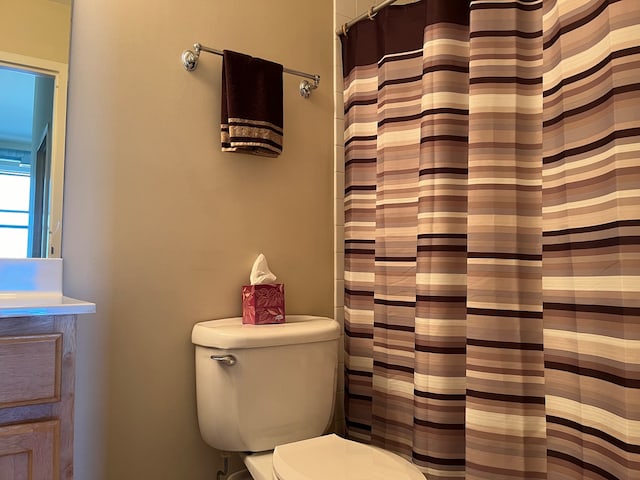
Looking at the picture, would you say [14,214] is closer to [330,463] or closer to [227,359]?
[227,359]

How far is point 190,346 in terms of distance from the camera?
1543 millimetres

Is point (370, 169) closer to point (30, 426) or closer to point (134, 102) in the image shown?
point (134, 102)

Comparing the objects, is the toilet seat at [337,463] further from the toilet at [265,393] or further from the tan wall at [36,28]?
the tan wall at [36,28]

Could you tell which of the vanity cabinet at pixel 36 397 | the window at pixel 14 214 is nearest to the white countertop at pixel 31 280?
the window at pixel 14 214

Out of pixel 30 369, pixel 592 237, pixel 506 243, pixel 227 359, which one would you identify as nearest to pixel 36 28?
pixel 30 369

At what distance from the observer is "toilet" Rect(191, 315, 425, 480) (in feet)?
4.49

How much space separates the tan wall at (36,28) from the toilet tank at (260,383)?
2.98 ft

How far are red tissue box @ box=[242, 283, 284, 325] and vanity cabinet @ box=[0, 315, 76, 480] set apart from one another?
2.04 feet

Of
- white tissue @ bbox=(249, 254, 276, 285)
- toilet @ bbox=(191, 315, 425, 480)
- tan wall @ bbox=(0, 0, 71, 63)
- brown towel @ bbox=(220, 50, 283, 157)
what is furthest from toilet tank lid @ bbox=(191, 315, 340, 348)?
tan wall @ bbox=(0, 0, 71, 63)

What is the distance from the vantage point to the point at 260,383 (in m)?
1.40

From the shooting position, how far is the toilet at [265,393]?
137 cm

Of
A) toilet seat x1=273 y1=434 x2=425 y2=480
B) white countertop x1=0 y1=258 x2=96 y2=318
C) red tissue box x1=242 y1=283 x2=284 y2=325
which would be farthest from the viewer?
red tissue box x1=242 y1=283 x2=284 y2=325

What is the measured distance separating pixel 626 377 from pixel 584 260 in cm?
26

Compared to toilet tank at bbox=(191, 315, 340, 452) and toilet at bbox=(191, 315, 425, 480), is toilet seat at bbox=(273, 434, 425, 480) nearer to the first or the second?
toilet at bbox=(191, 315, 425, 480)
